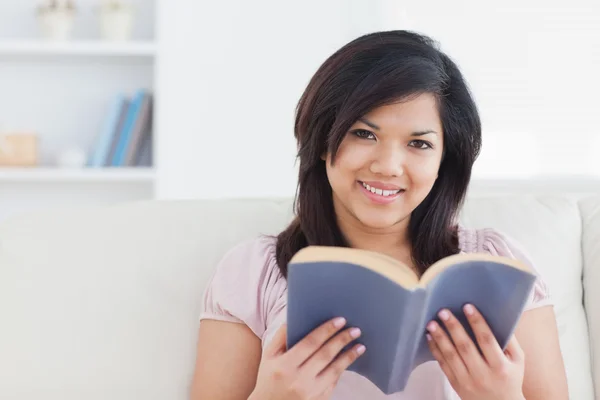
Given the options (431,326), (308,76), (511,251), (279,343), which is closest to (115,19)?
(308,76)

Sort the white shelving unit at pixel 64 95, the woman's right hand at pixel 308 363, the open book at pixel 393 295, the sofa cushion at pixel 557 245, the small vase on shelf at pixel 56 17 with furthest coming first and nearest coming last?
the white shelving unit at pixel 64 95 < the small vase on shelf at pixel 56 17 < the sofa cushion at pixel 557 245 < the woman's right hand at pixel 308 363 < the open book at pixel 393 295

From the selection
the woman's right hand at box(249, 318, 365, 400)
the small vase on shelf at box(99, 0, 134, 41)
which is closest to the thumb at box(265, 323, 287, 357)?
the woman's right hand at box(249, 318, 365, 400)

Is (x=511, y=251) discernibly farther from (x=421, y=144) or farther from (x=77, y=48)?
(x=77, y=48)

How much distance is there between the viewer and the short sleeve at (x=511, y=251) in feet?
4.50

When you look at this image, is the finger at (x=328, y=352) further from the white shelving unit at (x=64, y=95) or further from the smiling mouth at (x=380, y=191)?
the white shelving unit at (x=64, y=95)

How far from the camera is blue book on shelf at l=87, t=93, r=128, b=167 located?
3076 millimetres

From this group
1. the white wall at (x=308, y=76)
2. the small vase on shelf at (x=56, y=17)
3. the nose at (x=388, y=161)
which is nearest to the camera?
the nose at (x=388, y=161)

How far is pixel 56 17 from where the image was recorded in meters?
3.04

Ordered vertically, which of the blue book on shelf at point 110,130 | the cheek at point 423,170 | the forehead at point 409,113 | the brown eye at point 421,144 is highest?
the forehead at point 409,113

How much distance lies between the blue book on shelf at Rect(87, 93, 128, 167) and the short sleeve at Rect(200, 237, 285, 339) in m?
1.76

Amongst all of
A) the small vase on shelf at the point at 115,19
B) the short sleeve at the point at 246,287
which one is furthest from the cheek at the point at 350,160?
the small vase on shelf at the point at 115,19

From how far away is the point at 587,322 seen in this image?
5.00ft

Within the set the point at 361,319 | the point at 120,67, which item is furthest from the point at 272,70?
the point at 361,319

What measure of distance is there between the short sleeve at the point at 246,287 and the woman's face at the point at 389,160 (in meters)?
0.19
